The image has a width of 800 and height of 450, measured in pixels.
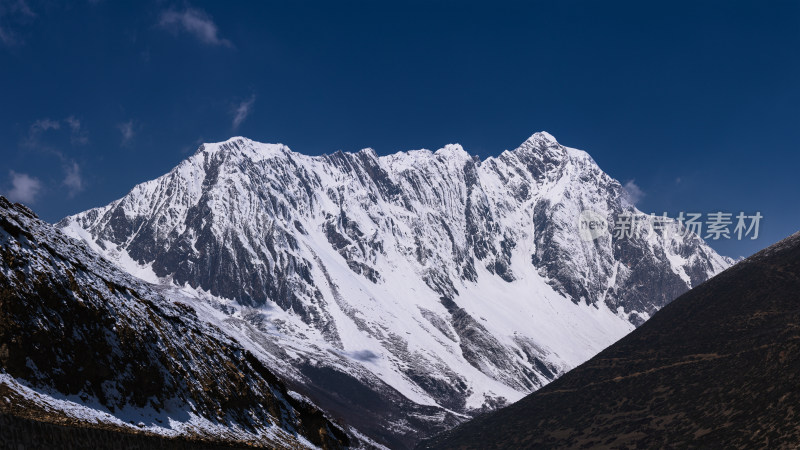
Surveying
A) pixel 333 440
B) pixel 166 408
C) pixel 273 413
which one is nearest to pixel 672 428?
pixel 333 440

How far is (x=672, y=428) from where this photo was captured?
171 meters

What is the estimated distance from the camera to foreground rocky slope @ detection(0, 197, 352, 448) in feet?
147

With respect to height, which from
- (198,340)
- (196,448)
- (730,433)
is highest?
(730,433)

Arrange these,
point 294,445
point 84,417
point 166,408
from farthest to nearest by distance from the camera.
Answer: point 294,445 < point 166,408 < point 84,417

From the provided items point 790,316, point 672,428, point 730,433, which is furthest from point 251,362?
point 790,316

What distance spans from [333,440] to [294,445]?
1561 cm

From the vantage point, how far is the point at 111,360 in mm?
54938

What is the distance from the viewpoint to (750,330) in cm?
19662

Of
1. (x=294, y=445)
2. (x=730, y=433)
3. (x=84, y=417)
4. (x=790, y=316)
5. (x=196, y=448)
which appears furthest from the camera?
(x=790, y=316)

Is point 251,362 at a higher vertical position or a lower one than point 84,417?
higher

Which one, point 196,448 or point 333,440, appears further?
point 333,440

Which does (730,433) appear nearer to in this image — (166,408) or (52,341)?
(166,408)

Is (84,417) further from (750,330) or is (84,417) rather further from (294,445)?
(750,330)

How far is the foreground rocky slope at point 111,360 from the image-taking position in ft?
147
